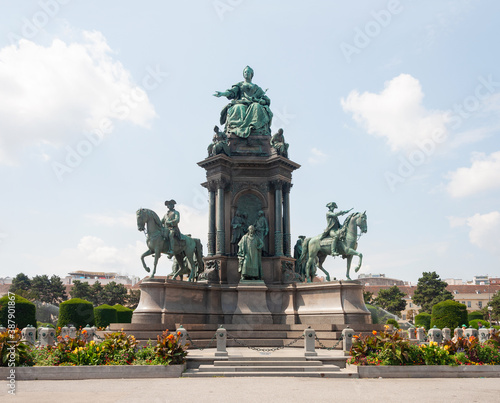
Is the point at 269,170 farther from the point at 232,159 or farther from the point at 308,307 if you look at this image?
the point at 308,307

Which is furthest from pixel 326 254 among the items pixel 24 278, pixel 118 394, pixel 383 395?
pixel 24 278

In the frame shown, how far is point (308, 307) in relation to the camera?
24.9 metres

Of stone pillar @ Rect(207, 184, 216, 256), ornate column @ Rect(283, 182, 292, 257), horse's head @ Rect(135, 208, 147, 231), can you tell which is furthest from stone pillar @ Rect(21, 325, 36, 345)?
ornate column @ Rect(283, 182, 292, 257)

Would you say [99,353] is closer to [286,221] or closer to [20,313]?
[286,221]

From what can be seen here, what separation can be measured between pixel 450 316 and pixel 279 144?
75.6ft

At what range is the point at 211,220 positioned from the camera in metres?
28.1

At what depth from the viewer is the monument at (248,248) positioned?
78.6 feet

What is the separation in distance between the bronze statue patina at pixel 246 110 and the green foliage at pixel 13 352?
57.5ft

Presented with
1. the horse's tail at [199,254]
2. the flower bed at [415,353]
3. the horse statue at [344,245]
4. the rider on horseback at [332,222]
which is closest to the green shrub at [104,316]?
the horse's tail at [199,254]

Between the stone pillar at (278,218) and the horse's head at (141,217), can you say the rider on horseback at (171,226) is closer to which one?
the horse's head at (141,217)

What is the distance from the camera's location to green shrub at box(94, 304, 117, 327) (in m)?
45.0

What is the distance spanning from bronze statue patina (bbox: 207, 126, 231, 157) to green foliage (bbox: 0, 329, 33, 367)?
51.2 feet

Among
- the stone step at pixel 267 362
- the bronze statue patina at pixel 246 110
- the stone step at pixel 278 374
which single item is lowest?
the stone step at pixel 278 374

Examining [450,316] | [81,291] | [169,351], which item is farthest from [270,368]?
[81,291]
